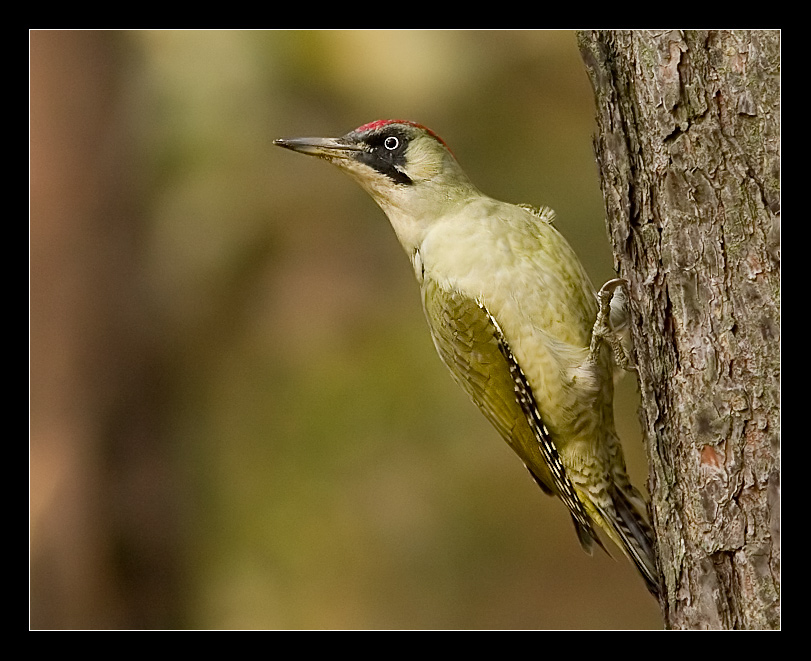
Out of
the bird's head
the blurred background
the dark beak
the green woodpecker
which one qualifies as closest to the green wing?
the green woodpecker

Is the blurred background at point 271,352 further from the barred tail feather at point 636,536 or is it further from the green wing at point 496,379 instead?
the barred tail feather at point 636,536

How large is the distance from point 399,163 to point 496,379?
0.88 metres

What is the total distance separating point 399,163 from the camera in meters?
3.28

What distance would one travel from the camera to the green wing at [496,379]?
2977mm

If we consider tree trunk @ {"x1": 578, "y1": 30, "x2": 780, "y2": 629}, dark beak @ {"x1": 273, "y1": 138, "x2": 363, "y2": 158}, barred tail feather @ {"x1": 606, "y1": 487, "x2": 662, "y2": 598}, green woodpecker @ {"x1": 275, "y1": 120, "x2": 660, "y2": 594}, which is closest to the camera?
tree trunk @ {"x1": 578, "y1": 30, "x2": 780, "y2": 629}

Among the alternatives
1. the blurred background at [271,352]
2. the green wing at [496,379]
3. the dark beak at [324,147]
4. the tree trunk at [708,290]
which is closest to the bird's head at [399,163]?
the dark beak at [324,147]

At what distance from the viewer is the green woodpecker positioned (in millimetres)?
2928

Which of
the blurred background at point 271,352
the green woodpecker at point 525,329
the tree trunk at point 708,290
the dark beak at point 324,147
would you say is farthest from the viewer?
the blurred background at point 271,352

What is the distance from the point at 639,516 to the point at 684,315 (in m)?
0.97

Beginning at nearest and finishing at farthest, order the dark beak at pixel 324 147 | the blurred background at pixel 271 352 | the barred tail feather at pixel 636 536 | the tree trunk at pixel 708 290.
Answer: the tree trunk at pixel 708 290 < the barred tail feather at pixel 636 536 < the dark beak at pixel 324 147 < the blurred background at pixel 271 352

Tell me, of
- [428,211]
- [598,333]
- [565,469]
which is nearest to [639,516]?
[565,469]

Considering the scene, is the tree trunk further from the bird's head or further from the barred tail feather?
the bird's head

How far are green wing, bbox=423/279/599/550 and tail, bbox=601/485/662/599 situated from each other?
0.37 feet

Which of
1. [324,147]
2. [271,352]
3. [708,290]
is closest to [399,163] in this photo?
[324,147]
